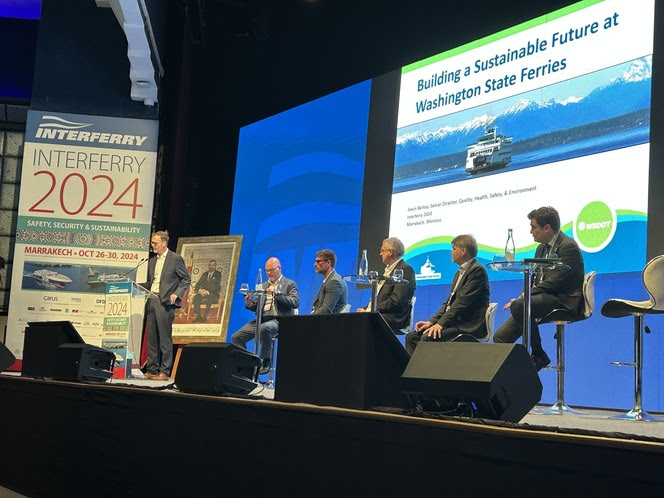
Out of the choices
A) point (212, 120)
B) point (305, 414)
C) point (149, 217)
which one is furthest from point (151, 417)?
point (212, 120)

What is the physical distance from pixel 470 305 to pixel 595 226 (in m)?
1.32

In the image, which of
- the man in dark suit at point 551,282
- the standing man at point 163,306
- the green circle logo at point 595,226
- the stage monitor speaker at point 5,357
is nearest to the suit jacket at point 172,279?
the standing man at point 163,306

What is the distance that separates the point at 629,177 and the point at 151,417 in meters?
3.53

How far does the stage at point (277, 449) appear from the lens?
1744 mm

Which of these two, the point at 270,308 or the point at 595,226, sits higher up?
the point at 595,226

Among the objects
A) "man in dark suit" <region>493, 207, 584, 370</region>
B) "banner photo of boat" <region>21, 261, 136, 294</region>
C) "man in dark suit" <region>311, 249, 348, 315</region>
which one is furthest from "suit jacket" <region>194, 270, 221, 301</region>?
"man in dark suit" <region>493, 207, 584, 370</region>

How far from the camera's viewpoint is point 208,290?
27.4ft

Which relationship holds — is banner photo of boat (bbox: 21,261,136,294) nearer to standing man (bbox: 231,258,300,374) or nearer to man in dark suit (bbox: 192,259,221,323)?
man in dark suit (bbox: 192,259,221,323)

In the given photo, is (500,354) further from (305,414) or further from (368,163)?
(368,163)

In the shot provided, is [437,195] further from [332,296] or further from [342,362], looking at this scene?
A: [342,362]

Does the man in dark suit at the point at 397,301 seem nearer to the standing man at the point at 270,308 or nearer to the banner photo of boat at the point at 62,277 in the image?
the standing man at the point at 270,308

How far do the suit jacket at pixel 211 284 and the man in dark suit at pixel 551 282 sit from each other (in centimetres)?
442

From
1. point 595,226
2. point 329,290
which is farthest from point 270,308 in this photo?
point 595,226

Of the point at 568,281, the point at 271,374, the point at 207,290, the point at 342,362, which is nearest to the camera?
the point at 342,362
